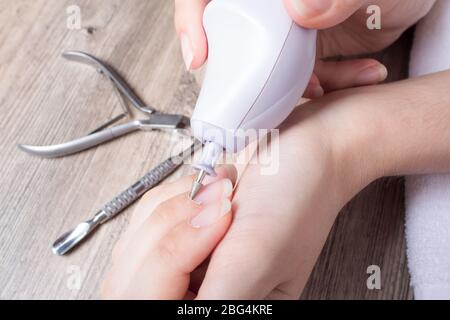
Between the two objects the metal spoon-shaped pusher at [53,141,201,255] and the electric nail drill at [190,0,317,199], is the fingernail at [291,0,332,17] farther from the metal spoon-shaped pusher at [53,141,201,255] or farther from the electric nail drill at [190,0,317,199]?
the metal spoon-shaped pusher at [53,141,201,255]

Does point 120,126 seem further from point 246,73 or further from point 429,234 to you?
point 429,234

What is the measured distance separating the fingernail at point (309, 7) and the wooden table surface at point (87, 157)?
0.76 ft

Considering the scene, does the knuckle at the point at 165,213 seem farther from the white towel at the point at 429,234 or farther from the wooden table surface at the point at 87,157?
the white towel at the point at 429,234

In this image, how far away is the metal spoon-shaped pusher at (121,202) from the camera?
0.51 m

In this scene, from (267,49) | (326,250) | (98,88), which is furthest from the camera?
(98,88)

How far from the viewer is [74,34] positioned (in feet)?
2.20

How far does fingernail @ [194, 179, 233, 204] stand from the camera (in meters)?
0.41

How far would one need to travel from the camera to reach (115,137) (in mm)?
576

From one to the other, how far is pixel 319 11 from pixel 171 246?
23cm
